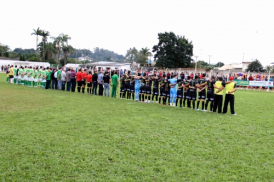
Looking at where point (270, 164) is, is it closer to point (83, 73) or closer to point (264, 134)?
point (264, 134)

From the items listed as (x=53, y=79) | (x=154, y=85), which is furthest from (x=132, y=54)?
(x=154, y=85)

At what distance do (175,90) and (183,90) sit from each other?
43cm

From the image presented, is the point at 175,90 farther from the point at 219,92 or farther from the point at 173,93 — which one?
the point at 219,92

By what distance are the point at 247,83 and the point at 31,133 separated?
1036 inches

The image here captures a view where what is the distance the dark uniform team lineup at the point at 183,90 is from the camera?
10.5m

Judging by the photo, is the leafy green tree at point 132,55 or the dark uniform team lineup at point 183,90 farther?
the leafy green tree at point 132,55

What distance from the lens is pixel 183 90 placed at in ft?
40.1

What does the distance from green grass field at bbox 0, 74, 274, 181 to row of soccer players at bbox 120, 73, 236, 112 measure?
209cm

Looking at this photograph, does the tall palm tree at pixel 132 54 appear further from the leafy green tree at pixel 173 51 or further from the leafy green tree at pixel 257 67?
the leafy green tree at pixel 257 67

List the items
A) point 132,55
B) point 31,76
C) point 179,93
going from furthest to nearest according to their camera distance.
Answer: point 132,55 < point 31,76 < point 179,93

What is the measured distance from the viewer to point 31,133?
21.4 ft

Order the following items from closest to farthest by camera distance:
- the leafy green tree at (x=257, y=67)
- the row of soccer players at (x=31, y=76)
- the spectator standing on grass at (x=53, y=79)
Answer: the spectator standing on grass at (x=53, y=79) < the row of soccer players at (x=31, y=76) < the leafy green tree at (x=257, y=67)

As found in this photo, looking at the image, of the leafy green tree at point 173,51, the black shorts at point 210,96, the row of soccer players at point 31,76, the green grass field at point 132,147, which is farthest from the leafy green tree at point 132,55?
the green grass field at point 132,147

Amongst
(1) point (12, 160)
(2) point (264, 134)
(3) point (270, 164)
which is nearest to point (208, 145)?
(3) point (270, 164)
